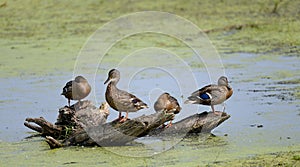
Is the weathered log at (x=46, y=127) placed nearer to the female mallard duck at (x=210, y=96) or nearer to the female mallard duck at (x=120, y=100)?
the female mallard duck at (x=120, y=100)

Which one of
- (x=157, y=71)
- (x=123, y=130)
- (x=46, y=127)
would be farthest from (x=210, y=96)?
(x=157, y=71)

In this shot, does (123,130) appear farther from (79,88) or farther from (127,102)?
(79,88)

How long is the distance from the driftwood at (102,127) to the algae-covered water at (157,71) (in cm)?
10

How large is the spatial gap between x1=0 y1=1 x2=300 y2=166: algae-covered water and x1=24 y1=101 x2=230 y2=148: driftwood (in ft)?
0.34

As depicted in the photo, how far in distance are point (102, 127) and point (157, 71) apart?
160 inches

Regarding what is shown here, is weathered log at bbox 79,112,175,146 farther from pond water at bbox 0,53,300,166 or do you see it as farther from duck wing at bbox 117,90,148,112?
duck wing at bbox 117,90,148,112

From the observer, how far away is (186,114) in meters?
7.34

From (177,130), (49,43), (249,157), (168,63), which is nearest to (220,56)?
(168,63)

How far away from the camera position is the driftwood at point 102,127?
6.27 meters

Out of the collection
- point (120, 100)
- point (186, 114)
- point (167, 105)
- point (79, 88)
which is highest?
point (79, 88)

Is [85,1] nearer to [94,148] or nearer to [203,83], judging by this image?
[203,83]

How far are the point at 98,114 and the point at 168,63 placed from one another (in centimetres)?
426

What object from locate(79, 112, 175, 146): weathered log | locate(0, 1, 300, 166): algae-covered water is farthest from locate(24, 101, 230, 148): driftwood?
locate(0, 1, 300, 166): algae-covered water

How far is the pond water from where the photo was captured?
5.94m
